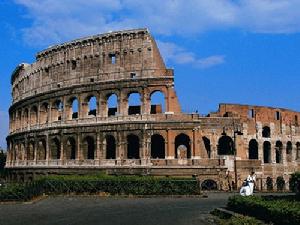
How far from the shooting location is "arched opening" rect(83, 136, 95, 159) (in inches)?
1495

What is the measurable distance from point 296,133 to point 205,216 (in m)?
28.9

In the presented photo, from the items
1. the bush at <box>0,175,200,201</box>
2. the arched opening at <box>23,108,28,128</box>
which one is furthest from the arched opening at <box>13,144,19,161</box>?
the bush at <box>0,175,200,201</box>

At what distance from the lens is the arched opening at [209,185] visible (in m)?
35.2

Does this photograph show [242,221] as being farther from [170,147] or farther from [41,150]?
[41,150]

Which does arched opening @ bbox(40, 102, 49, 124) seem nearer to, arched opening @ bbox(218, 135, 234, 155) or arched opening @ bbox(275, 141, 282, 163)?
arched opening @ bbox(218, 135, 234, 155)

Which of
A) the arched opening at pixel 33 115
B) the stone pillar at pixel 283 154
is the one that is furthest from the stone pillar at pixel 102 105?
the stone pillar at pixel 283 154

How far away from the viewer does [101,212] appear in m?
19.7

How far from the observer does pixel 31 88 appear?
45031 mm

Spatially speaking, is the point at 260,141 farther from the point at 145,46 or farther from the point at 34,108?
the point at 34,108

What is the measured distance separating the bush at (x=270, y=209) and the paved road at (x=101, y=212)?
1284 mm

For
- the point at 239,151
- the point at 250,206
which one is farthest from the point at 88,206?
the point at 239,151

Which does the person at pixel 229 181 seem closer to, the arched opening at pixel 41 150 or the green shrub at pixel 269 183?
the green shrub at pixel 269 183

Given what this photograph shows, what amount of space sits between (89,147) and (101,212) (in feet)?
66.9

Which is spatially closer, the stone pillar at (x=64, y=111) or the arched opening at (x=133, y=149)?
the arched opening at (x=133, y=149)
